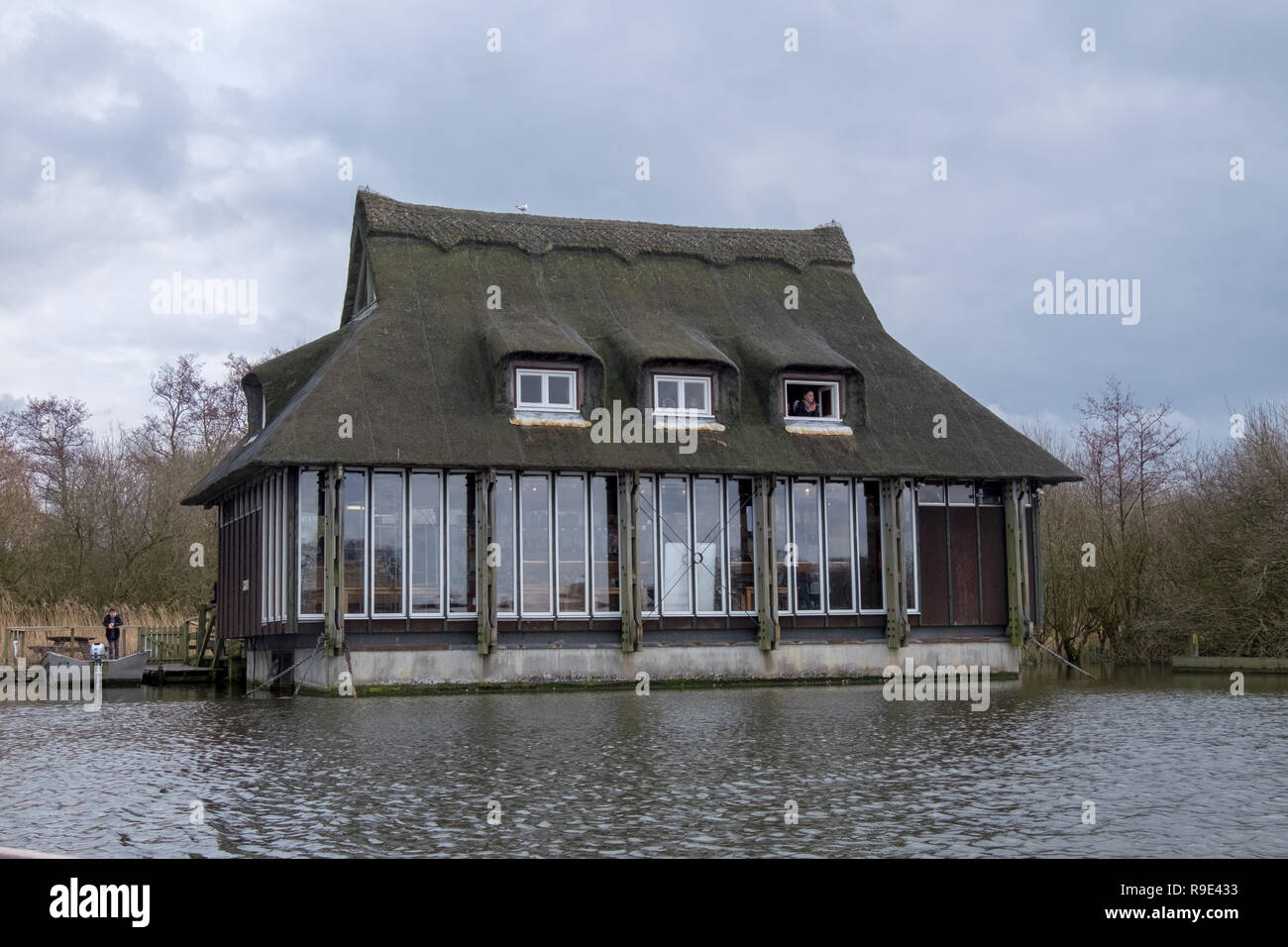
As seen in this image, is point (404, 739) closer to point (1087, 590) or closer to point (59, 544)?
point (1087, 590)

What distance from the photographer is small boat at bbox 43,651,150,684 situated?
34.3 m

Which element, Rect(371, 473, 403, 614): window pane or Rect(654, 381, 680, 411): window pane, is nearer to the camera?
Rect(371, 473, 403, 614): window pane

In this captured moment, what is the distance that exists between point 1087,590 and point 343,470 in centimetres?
2477

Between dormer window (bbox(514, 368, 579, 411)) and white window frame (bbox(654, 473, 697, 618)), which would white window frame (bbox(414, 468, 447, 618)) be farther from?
white window frame (bbox(654, 473, 697, 618))

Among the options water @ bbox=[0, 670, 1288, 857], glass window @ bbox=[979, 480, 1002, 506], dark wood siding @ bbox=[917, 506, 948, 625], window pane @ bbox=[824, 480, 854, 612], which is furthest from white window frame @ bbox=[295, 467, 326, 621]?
glass window @ bbox=[979, 480, 1002, 506]

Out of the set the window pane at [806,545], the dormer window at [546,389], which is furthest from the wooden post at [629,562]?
the window pane at [806,545]

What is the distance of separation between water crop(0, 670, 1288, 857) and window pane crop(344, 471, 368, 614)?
4.89 m

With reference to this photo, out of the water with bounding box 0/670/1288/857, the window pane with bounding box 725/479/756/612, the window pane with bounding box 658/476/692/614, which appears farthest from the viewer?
the window pane with bounding box 725/479/756/612

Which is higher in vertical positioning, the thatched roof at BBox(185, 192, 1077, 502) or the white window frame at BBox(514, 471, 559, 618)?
the thatched roof at BBox(185, 192, 1077, 502)

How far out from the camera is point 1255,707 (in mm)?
23219

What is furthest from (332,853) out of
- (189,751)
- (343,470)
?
(343,470)

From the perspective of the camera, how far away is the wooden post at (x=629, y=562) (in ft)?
98.9

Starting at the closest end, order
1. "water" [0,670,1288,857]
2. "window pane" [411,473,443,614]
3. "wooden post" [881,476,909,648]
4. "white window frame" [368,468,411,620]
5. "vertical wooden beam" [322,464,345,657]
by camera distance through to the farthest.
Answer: "water" [0,670,1288,857] → "vertical wooden beam" [322,464,345,657] → "white window frame" [368,468,411,620] → "window pane" [411,473,443,614] → "wooden post" [881,476,909,648]

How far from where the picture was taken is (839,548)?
106ft
